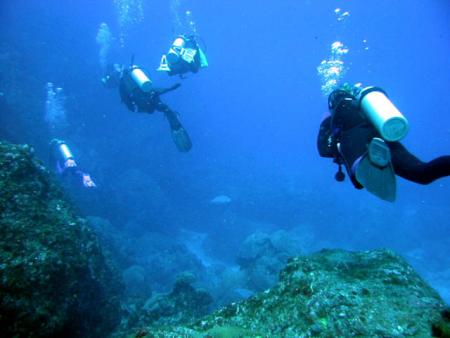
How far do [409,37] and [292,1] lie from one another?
2945 centimetres

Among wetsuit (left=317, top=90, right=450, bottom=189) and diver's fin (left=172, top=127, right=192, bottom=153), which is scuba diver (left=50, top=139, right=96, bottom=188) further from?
wetsuit (left=317, top=90, right=450, bottom=189)

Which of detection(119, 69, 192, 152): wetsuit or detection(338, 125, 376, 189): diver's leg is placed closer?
detection(338, 125, 376, 189): diver's leg

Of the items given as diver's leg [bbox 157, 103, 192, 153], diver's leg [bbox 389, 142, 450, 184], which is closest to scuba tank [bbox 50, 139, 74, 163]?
diver's leg [bbox 157, 103, 192, 153]

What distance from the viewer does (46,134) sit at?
18.2 meters

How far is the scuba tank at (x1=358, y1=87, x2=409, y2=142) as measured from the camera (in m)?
3.09

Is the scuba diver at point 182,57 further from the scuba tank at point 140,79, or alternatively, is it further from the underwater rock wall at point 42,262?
the underwater rock wall at point 42,262

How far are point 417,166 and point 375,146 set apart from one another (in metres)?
0.51

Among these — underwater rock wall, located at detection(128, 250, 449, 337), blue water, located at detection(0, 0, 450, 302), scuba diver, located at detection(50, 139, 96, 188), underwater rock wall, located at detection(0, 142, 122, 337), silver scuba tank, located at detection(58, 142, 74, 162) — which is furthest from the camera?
blue water, located at detection(0, 0, 450, 302)

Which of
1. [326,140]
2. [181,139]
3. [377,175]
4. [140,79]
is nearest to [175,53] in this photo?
[140,79]

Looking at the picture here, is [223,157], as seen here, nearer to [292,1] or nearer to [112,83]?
[112,83]

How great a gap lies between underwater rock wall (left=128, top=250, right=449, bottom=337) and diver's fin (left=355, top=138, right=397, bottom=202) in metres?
0.69

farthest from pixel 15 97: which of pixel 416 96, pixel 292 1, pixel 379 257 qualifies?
pixel 416 96

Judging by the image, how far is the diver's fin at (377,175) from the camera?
306cm

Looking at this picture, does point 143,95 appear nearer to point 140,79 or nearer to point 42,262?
point 140,79
